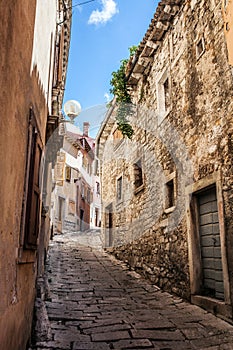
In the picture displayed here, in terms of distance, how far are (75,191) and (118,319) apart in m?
19.3

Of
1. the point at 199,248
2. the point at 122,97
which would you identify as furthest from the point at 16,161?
the point at 122,97

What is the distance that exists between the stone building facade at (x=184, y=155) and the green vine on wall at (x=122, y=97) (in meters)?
0.17

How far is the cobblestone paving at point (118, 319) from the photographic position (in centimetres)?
358

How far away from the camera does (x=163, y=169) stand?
280 inches

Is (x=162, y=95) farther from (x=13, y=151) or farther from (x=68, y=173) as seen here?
(x=68, y=173)

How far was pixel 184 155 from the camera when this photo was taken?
19.6 feet

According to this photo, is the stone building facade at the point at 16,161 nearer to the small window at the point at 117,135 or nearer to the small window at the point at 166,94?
the small window at the point at 166,94

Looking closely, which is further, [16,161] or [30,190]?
[30,190]

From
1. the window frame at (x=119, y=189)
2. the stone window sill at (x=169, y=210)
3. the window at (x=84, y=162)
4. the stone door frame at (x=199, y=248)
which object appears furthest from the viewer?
the window at (x=84, y=162)

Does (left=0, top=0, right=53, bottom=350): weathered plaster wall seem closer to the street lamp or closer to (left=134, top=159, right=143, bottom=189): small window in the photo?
the street lamp

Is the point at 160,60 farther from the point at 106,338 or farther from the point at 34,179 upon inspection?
the point at 106,338

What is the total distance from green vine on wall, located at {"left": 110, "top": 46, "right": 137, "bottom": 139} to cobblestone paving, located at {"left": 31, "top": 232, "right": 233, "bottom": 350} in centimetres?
477

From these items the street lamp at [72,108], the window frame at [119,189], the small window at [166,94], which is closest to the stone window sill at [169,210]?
the small window at [166,94]

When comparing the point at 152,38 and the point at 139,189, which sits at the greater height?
the point at 152,38
